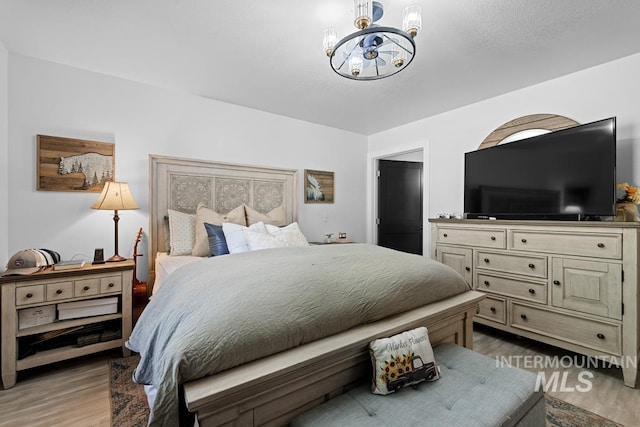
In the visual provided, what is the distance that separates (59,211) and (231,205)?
59.7 inches

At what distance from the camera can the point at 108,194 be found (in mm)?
2416

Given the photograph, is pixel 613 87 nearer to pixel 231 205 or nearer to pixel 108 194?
pixel 231 205

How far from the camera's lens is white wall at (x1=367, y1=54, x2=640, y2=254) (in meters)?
2.32

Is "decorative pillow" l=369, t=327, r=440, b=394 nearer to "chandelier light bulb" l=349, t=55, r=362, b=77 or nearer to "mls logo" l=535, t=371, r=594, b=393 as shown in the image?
"mls logo" l=535, t=371, r=594, b=393

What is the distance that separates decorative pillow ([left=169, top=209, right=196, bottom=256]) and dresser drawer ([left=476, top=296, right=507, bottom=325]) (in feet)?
9.55

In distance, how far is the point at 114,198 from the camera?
2.42 meters

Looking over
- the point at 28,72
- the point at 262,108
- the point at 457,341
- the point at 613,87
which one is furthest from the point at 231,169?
the point at 613,87

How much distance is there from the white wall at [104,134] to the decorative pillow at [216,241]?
0.75m

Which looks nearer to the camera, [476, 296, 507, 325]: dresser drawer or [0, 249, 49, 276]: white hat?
[0, 249, 49, 276]: white hat

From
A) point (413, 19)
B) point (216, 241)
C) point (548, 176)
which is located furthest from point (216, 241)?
point (548, 176)

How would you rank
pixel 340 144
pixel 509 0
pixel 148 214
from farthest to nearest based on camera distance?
pixel 340 144
pixel 148 214
pixel 509 0

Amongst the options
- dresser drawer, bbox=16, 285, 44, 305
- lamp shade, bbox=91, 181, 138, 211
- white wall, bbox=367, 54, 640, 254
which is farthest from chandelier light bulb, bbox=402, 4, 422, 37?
dresser drawer, bbox=16, 285, 44, 305

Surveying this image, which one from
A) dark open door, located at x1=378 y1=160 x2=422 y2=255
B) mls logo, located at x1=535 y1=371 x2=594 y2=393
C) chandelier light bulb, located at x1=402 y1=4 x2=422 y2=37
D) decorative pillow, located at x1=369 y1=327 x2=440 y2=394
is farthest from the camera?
dark open door, located at x1=378 y1=160 x2=422 y2=255

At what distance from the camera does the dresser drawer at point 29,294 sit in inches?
75.6
